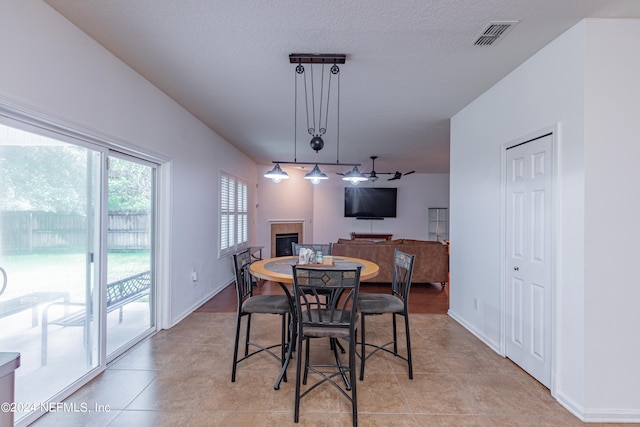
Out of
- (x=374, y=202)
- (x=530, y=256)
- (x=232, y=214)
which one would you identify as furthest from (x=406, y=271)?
(x=374, y=202)

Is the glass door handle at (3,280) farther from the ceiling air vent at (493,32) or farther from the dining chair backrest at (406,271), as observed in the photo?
the ceiling air vent at (493,32)

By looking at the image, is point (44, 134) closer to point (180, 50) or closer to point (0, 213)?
point (0, 213)

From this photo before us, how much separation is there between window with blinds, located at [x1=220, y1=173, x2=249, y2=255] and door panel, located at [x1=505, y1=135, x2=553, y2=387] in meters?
4.30

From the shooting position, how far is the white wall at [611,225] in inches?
81.0

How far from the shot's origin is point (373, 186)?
31.8ft

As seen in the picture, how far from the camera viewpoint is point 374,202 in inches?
377

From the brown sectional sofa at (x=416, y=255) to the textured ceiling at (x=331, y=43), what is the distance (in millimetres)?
2533

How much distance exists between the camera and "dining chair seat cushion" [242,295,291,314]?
2.52 meters

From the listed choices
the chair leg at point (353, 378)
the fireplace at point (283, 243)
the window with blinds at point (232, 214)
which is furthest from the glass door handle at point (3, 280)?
the fireplace at point (283, 243)

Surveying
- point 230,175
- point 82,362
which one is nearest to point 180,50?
point 82,362

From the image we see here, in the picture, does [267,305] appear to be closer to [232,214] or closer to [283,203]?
[232,214]

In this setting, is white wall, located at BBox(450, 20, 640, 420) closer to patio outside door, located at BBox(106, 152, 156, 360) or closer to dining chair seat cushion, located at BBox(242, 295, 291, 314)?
dining chair seat cushion, located at BBox(242, 295, 291, 314)

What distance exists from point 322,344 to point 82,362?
2048 millimetres

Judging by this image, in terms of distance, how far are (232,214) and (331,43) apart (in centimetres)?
429
